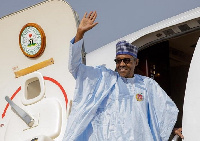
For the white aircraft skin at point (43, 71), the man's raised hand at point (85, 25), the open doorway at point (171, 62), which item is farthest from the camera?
the open doorway at point (171, 62)

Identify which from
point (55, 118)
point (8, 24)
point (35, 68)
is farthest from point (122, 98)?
point (8, 24)

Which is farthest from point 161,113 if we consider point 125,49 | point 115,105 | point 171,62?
point 171,62

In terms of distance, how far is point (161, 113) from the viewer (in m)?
2.96

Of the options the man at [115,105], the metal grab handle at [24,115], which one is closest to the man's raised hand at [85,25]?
the man at [115,105]

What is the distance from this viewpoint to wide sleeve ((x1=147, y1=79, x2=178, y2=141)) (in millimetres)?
2912

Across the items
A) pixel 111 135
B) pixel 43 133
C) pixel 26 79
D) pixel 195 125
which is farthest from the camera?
pixel 26 79

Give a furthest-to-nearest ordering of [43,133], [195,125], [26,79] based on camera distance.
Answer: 1. [26,79]
2. [43,133]
3. [195,125]

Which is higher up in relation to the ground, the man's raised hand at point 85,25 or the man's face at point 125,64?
the man's raised hand at point 85,25

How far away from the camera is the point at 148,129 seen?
2.83 meters

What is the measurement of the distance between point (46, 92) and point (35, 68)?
301mm

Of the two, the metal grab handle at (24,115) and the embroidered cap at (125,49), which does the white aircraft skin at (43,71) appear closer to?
the metal grab handle at (24,115)

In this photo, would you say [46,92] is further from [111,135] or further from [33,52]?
[111,135]

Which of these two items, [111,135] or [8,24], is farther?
[8,24]

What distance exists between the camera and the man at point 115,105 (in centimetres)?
277
